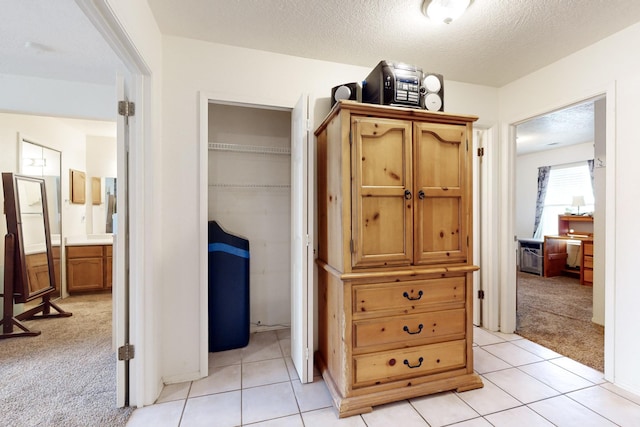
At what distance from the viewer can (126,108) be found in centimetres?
172

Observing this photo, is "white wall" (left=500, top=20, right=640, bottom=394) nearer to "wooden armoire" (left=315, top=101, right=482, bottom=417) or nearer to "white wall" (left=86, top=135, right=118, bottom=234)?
"wooden armoire" (left=315, top=101, right=482, bottom=417)

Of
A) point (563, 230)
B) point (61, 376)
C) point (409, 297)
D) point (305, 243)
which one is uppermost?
point (305, 243)

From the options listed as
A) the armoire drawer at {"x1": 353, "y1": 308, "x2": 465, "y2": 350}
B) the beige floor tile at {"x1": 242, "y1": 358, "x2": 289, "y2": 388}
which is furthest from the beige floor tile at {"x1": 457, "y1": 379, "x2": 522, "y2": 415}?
the beige floor tile at {"x1": 242, "y1": 358, "x2": 289, "y2": 388}

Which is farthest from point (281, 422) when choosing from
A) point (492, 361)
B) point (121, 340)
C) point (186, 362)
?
point (492, 361)

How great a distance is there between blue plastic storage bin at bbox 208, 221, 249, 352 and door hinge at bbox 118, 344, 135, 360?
2.34 feet

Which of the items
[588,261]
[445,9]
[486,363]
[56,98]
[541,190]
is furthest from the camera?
[541,190]

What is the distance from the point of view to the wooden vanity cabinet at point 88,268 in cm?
393

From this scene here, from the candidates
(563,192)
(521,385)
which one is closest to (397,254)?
(521,385)

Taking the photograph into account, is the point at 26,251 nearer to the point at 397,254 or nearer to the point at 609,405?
the point at 397,254

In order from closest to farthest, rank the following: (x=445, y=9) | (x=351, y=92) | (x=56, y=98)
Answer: (x=445, y=9) < (x=351, y=92) < (x=56, y=98)

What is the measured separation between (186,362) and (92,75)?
265 cm

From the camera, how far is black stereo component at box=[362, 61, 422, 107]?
183 cm

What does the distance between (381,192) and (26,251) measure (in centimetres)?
390

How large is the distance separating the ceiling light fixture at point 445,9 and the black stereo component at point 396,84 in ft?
1.00
